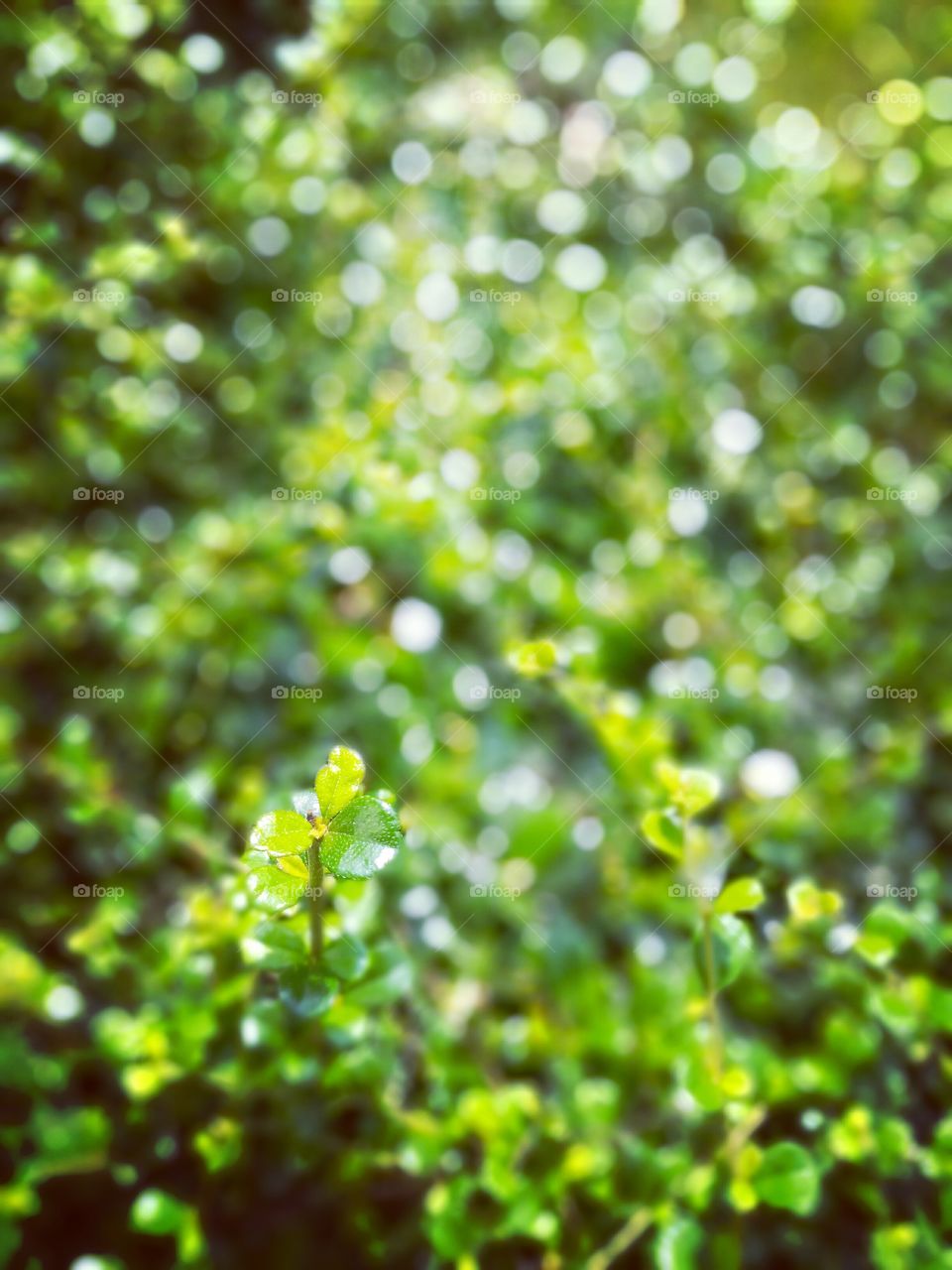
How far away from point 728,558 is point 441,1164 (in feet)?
3.56

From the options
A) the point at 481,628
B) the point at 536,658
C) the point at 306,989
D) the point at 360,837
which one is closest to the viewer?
the point at 360,837

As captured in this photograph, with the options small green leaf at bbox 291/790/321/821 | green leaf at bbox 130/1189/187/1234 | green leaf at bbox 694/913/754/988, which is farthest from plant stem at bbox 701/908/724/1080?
green leaf at bbox 130/1189/187/1234

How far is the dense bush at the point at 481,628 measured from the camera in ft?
3.16

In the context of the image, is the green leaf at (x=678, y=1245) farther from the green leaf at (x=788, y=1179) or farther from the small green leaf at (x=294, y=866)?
the small green leaf at (x=294, y=866)

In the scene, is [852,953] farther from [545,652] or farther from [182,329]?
[182,329]

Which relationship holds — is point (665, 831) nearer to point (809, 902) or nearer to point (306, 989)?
point (809, 902)

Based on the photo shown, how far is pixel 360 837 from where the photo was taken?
0.67m

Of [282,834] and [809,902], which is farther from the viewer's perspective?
[809,902]

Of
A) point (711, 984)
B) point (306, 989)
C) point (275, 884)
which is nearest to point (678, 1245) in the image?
point (711, 984)

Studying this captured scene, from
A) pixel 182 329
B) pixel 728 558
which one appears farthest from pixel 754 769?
pixel 182 329

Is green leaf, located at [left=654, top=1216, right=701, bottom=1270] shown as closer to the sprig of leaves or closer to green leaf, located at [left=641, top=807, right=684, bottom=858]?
green leaf, located at [left=641, top=807, right=684, bottom=858]

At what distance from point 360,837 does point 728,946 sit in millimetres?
406

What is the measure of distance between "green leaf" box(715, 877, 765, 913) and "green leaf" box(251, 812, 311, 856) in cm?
41

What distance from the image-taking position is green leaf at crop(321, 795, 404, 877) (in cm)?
66
